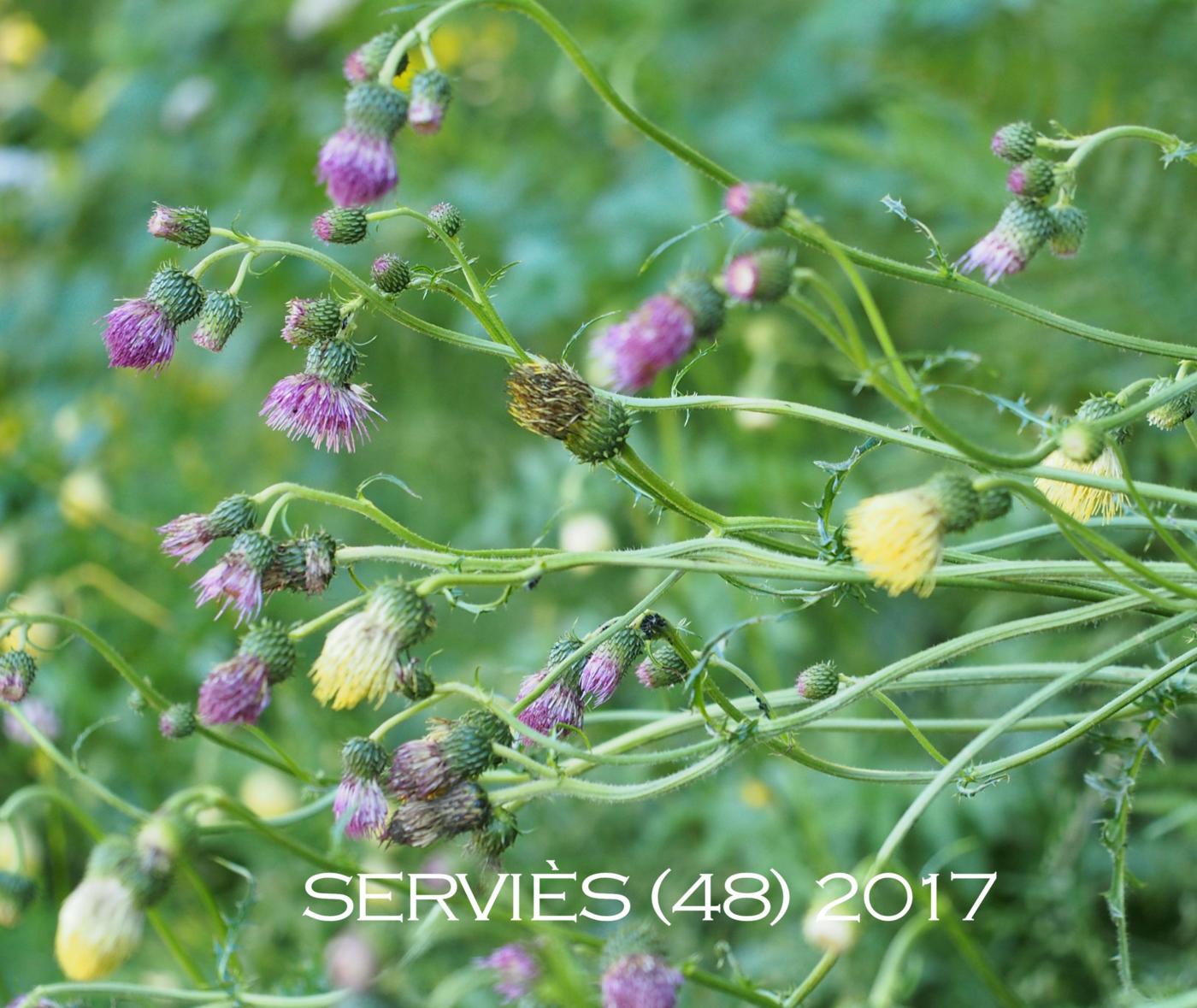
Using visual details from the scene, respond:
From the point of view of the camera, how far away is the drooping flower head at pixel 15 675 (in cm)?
106

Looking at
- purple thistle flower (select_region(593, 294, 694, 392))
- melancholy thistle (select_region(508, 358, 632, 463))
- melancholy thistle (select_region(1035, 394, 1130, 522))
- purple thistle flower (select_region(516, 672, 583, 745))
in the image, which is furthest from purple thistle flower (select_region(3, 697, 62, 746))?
melancholy thistle (select_region(1035, 394, 1130, 522))

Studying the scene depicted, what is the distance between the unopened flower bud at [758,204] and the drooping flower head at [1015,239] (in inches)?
8.2

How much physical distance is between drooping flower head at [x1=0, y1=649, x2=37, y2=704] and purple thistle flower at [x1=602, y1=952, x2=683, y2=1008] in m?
0.58

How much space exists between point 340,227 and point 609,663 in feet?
1.23

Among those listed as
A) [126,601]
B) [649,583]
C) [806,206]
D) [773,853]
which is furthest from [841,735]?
[126,601]

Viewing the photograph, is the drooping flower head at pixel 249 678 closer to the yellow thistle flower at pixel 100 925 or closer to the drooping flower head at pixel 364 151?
the yellow thistle flower at pixel 100 925

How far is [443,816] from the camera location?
845 millimetres

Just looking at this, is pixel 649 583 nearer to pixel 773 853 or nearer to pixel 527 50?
pixel 773 853

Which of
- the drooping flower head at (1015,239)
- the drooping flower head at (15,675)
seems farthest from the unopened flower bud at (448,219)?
the drooping flower head at (15,675)

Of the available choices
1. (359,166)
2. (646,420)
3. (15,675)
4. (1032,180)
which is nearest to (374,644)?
(359,166)

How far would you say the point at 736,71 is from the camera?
135 inches

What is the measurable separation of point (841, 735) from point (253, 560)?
4.74ft

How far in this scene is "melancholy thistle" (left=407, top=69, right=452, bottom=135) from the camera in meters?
0.86

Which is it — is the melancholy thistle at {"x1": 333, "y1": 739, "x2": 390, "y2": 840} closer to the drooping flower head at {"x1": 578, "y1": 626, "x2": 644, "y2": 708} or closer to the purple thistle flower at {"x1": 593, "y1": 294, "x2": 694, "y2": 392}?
the drooping flower head at {"x1": 578, "y1": 626, "x2": 644, "y2": 708}
